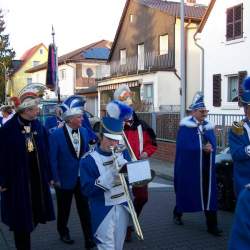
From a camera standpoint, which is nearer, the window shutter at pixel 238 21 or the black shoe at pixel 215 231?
the black shoe at pixel 215 231

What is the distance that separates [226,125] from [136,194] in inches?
313

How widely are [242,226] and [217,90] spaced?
22.3 metres

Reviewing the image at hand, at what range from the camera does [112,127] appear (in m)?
4.46

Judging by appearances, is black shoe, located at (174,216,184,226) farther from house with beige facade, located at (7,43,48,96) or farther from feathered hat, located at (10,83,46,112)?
house with beige facade, located at (7,43,48,96)

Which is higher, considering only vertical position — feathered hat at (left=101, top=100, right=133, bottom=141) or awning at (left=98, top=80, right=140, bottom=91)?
awning at (left=98, top=80, right=140, bottom=91)

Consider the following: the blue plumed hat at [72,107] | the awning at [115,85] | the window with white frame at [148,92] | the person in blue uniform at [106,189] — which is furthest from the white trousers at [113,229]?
the awning at [115,85]

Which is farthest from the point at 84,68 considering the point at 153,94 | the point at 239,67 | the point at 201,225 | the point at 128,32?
the point at 201,225

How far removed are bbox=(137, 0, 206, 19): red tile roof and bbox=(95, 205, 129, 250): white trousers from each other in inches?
1012

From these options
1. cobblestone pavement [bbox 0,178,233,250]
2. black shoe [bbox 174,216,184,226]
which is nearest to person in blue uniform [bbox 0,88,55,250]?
cobblestone pavement [bbox 0,178,233,250]

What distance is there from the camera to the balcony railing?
29734 millimetres

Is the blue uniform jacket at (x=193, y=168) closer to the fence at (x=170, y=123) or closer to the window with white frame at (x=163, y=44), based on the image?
the fence at (x=170, y=123)

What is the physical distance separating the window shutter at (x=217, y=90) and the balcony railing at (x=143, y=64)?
509 centimetres

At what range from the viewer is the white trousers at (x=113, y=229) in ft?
14.9

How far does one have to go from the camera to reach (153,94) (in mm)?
29125
